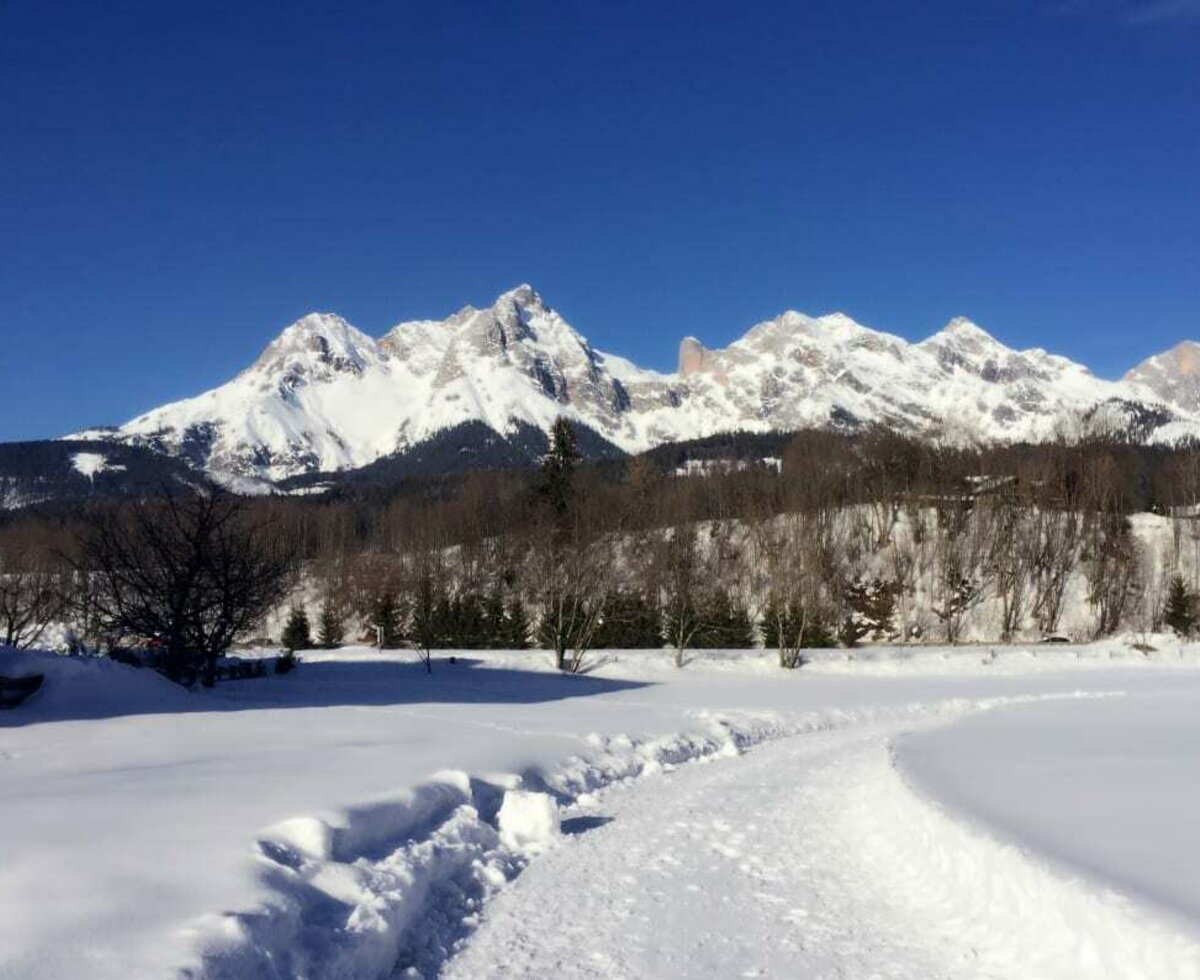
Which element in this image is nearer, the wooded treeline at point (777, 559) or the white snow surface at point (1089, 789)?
the white snow surface at point (1089, 789)

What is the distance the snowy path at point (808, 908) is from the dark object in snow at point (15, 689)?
11.7m

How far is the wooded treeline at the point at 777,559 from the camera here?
1957 inches

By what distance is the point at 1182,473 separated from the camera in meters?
72.8

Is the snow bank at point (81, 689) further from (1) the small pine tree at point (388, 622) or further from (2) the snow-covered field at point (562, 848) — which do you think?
(1) the small pine tree at point (388, 622)

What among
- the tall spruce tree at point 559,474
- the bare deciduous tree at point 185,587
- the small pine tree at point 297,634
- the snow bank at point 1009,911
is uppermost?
the tall spruce tree at point 559,474

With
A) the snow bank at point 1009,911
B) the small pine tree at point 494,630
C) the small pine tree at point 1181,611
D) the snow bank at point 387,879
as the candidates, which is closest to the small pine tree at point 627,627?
the small pine tree at point 494,630

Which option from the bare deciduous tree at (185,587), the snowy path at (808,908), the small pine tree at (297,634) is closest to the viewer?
the snowy path at (808,908)

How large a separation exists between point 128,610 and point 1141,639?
50359 millimetres

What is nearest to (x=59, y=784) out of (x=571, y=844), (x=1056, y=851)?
(x=571, y=844)

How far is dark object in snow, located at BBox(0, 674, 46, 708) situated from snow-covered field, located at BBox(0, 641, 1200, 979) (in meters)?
0.26

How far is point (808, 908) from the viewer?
824cm

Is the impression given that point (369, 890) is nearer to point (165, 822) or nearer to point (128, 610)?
point (165, 822)

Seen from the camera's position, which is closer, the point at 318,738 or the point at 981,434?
the point at 318,738

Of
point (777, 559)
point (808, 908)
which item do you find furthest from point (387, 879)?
point (777, 559)
